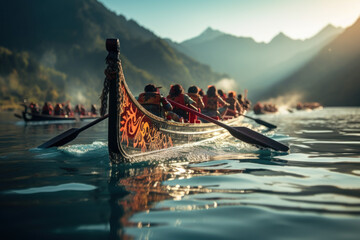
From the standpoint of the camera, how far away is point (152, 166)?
7320 millimetres

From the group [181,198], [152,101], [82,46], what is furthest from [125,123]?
[82,46]

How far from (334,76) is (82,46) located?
132053 millimetres

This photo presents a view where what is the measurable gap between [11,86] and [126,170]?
399 ft

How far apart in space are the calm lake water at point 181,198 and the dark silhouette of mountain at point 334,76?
143m

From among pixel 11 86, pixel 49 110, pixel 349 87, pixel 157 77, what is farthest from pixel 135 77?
pixel 49 110

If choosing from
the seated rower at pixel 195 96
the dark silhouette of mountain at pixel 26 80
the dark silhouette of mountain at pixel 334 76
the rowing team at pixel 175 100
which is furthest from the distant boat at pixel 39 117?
the dark silhouette of mountain at pixel 334 76

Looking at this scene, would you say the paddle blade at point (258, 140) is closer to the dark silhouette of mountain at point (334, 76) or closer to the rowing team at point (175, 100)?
the rowing team at point (175, 100)

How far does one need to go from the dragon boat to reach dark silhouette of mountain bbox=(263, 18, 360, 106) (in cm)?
14229

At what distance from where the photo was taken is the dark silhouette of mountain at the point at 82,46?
474ft

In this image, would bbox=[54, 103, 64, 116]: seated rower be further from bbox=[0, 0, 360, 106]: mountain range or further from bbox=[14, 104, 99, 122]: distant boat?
bbox=[0, 0, 360, 106]: mountain range

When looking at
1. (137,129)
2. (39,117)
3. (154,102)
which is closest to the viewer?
(137,129)

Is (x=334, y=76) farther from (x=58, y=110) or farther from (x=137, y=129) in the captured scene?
(x=137, y=129)

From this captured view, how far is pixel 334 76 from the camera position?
156375mm

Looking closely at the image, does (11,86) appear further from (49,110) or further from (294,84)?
(294,84)
